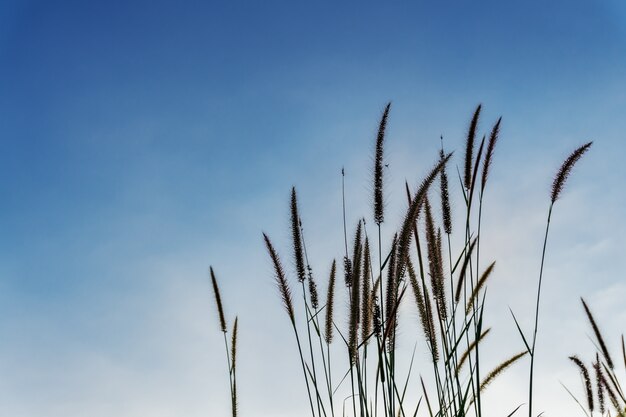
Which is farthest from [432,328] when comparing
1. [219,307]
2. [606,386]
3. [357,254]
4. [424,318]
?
[606,386]

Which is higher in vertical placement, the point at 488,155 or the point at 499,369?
the point at 488,155

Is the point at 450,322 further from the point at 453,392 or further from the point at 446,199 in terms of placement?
the point at 446,199

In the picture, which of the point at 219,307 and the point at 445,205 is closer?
the point at 445,205

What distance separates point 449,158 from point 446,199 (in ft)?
1.25

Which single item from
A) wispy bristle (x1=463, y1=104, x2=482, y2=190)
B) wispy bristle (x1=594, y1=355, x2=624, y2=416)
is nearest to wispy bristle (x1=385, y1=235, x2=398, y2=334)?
wispy bristle (x1=463, y1=104, x2=482, y2=190)

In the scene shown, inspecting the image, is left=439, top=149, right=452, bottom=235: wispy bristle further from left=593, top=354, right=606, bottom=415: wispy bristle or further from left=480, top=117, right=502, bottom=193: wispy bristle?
left=593, top=354, right=606, bottom=415: wispy bristle

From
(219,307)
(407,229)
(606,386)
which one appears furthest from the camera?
(606,386)

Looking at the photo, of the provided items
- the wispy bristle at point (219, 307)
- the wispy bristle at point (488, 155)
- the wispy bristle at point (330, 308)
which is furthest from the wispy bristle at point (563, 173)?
the wispy bristle at point (219, 307)

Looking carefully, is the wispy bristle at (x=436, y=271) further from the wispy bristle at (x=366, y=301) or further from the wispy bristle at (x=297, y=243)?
the wispy bristle at (x=297, y=243)

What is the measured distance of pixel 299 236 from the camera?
3.79 metres

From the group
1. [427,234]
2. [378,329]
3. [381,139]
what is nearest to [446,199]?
[427,234]

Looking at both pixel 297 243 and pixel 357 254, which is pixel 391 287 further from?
pixel 297 243

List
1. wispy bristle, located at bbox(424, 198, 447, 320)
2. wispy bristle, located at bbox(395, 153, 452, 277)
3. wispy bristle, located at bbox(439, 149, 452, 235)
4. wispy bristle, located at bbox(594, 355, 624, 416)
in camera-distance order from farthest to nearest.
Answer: wispy bristle, located at bbox(594, 355, 624, 416) → wispy bristle, located at bbox(439, 149, 452, 235) → wispy bristle, located at bbox(424, 198, 447, 320) → wispy bristle, located at bbox(395, 153, 452, 277)

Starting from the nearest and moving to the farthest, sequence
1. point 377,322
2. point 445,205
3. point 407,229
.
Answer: point 407,229, point 377,322, point 445,205
